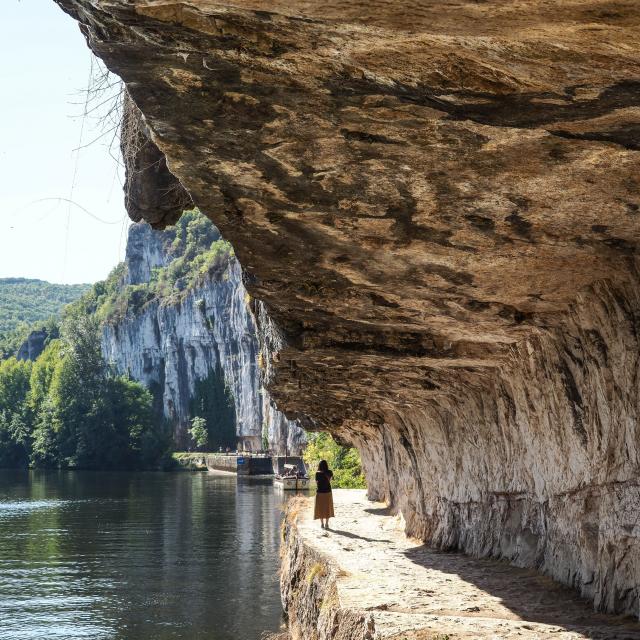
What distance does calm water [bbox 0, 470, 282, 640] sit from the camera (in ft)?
68.9

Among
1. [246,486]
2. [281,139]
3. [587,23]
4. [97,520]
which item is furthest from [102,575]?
[246,486]

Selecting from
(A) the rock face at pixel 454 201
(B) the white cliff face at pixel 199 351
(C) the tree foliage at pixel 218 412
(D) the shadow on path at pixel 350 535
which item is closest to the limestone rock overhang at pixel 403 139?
(A) the rock face at pixel 454 201

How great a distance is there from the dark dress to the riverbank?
2.39ft

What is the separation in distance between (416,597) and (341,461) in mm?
36699

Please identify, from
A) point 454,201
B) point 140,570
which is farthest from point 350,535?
point 140,570

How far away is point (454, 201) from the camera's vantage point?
655 centimetres

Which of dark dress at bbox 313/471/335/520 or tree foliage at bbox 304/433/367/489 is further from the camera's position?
tree foliage at bbox 304/433/367/489

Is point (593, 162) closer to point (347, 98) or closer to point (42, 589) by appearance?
point (347, 98)

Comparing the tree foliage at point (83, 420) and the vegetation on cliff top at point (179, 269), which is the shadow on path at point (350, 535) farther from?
the vegetation on cliff top at point (179, 269)

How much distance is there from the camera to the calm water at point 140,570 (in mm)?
21000

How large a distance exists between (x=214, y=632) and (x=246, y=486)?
158ft

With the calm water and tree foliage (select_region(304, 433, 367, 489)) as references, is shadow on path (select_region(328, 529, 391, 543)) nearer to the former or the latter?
the calm water

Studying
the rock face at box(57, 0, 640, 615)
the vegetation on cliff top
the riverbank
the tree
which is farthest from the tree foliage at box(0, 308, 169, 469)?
the rock face at box(57, 0, 640, 615)

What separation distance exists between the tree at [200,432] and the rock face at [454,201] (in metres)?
109
